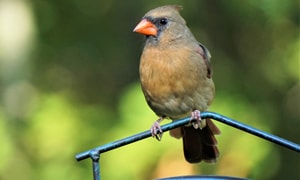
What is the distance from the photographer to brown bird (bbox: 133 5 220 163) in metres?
3.59

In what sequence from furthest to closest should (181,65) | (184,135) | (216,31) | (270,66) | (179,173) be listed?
(216,31) → (270,66) → (179,173) → (184,135) → (181,65)

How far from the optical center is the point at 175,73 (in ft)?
11.7

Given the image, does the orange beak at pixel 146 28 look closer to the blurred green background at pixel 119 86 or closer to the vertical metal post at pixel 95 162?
the blurred green background at pixel 119 86

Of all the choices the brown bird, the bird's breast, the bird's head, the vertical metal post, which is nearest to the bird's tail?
the brown bird

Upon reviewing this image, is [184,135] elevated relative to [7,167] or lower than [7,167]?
lower

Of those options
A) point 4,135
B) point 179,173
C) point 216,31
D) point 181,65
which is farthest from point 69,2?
point 181,65

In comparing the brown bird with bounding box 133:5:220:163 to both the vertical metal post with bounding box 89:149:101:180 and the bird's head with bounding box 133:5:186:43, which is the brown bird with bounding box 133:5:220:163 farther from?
the vertical metal post with bounding box 89:149:101:180

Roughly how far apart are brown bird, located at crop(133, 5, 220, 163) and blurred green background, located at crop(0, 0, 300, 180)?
728 millimetres

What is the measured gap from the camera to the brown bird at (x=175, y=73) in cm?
359

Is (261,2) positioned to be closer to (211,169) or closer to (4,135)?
(211,169)

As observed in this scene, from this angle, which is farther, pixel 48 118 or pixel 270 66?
pixel 270 66

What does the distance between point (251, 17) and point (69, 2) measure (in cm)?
168

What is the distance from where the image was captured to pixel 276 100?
5.78 meters

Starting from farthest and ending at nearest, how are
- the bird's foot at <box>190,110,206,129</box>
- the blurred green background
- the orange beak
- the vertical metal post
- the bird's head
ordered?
1. the blurred green background
2. the bird's head
3. the orange beak
4. the bird's foot at <box>190,110,206,129</box>
5. the vertical metal post
